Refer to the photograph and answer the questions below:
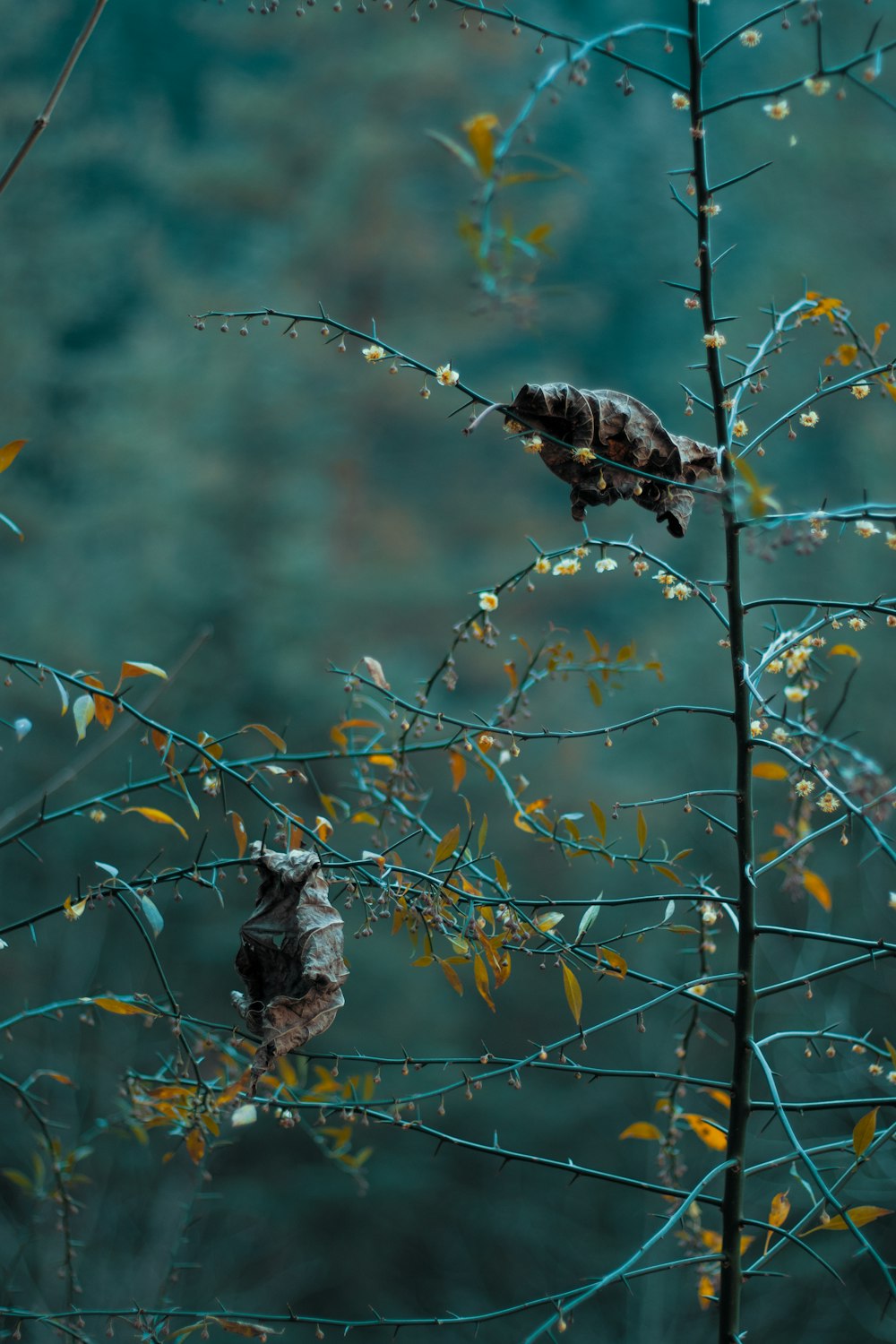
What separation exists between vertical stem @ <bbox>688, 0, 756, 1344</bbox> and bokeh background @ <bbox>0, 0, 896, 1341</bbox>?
1979 millimetres

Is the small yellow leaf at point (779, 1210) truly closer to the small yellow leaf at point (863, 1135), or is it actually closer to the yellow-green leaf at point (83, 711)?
the small yellow leaf at point (863, 1135)

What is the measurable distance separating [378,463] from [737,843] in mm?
2414

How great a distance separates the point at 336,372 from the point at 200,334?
0.36m

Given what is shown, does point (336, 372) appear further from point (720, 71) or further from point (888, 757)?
point (888, 757)

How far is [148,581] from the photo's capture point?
2877 mm

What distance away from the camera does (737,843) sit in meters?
0.69

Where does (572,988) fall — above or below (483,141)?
below

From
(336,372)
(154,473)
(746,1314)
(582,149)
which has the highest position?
(582,149)

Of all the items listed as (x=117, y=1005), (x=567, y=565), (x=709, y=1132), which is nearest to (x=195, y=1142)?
(x=117, y=1005)

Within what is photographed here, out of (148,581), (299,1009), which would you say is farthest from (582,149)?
(299,1009)

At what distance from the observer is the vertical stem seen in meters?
0.68

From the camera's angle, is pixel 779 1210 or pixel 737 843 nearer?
pixel 737 843

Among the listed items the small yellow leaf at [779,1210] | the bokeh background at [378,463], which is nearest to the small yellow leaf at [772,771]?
the small yellow leaf at [779,1210]

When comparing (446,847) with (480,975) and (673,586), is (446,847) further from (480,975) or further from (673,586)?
(673,586)
